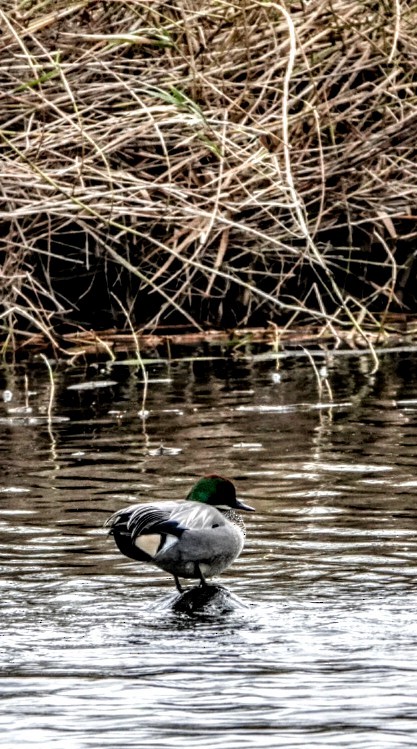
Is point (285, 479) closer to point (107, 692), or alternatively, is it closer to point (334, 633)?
point (334, 633)

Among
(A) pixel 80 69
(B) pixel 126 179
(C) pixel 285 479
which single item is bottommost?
(C) pixel 285 479

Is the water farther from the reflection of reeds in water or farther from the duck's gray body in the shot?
the reflection of reeds in water

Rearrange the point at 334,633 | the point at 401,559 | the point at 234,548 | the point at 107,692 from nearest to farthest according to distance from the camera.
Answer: the point at 107,692 < the point at 334,633 < the point at 234,548 < the point at 401,559

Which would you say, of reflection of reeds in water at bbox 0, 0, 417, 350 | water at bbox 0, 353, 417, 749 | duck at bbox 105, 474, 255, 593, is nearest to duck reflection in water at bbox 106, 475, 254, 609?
duck at bbox 105, 474, 255, 593

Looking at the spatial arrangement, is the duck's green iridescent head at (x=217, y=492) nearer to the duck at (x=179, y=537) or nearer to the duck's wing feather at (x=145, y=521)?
the duck at (x=179, y=537)

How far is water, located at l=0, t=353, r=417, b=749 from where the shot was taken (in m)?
4.38

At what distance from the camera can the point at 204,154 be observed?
1149 centimetres

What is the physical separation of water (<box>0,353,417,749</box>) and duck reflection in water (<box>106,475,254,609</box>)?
131 millimetres

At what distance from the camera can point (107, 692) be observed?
15.0ft

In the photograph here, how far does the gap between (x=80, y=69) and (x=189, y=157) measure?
0.97 m

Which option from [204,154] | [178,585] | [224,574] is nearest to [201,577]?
[178,585]

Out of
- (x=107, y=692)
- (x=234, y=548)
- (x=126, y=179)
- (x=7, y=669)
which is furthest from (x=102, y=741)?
(x=126, y=179)

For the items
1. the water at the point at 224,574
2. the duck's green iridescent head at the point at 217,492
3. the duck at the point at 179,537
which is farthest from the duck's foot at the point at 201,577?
the duck's green iridescent head at the point at 217,492

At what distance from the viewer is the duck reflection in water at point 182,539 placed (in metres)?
5.49
